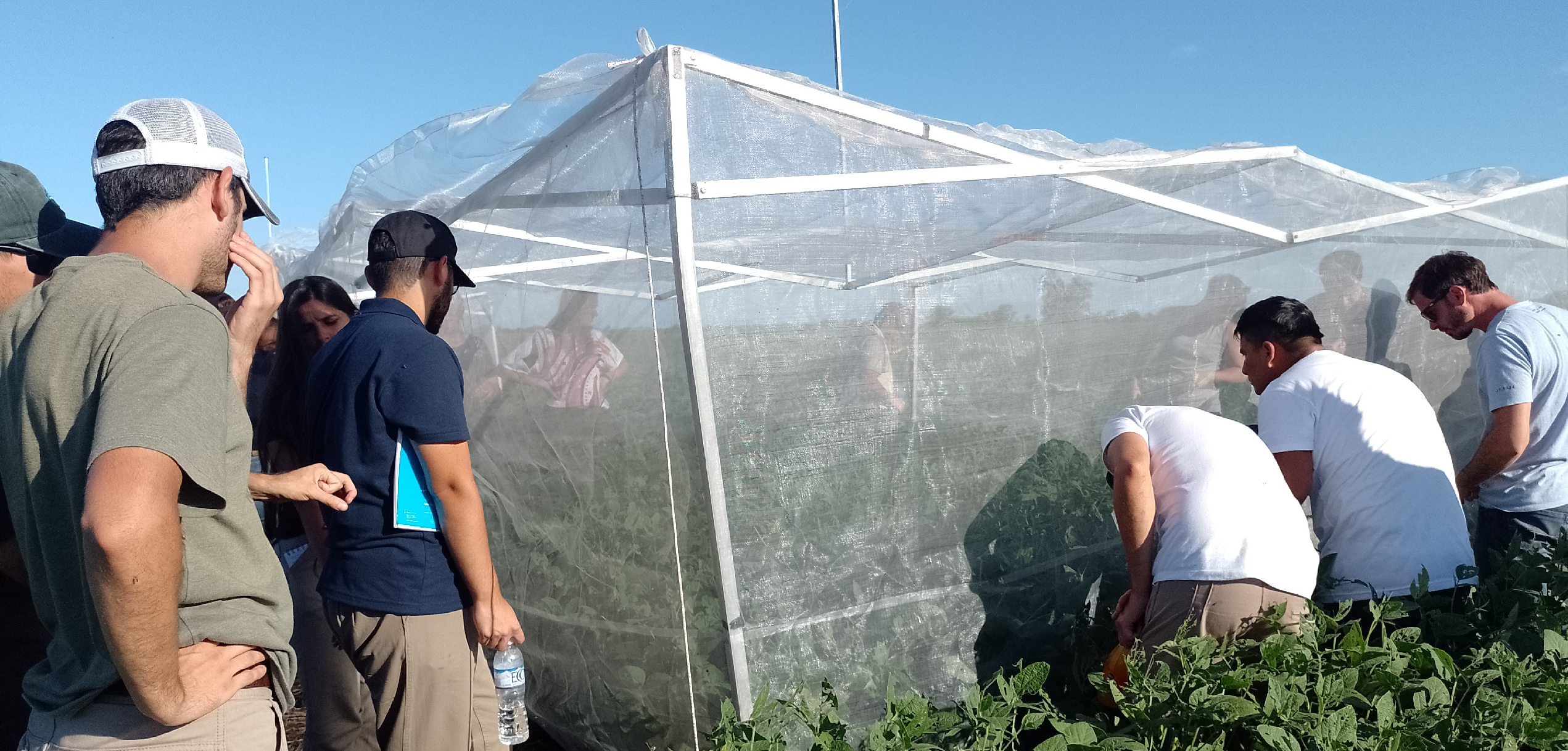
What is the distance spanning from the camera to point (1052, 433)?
136 inches

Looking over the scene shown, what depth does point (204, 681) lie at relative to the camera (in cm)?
154

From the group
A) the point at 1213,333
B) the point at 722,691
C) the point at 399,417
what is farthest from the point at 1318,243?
the point at 399,417

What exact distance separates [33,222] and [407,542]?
103 centimetres

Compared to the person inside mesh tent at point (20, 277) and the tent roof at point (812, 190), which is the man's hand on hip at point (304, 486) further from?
the tent roof at point (812, 190)

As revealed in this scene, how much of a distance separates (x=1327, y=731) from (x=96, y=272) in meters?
2.46

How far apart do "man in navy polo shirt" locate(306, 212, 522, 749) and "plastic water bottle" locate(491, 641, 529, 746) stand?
0.07 meters

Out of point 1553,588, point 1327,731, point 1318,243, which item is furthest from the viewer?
point 1318,243

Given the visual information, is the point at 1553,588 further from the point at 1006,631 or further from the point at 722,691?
the point at 722,691

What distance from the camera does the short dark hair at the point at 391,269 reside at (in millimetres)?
2604

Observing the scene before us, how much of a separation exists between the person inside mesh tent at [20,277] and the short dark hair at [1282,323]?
11.0 feet

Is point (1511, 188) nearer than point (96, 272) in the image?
No

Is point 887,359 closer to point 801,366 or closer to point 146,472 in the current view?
point 801,366

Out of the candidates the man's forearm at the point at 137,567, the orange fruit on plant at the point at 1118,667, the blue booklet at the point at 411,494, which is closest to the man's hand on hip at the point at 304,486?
the blue booklet at the point at 411,494

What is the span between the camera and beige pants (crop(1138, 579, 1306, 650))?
265 cm
